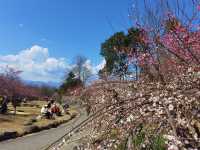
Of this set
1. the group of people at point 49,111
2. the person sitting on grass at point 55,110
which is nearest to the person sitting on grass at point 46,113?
the group of people at point 49,111

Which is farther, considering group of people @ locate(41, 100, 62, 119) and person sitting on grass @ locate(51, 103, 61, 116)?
person sitting on grass @ locate(51, 103, 61, 116)

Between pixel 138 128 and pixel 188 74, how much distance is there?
0.77 meters

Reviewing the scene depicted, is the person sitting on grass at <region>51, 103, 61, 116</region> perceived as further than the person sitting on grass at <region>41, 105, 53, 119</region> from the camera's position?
Yes

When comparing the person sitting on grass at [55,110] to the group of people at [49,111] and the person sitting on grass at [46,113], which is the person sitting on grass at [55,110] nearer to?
the group of people at [49,111]

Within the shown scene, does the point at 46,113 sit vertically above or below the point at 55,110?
below

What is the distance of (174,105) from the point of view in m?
3.08

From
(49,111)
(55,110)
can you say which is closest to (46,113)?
(49,111)

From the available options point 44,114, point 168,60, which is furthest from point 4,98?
point 168,60

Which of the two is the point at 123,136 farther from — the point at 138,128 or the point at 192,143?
the point at 192,143

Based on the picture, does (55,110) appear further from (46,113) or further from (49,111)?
(46,113)

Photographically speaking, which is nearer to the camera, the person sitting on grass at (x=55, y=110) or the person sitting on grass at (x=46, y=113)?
the person sitting on grass at (x=46, y=113)

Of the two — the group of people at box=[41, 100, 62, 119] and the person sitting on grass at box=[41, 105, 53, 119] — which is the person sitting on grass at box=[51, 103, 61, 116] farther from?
the person sitting on grass at box=[41, 105, 53, 119]

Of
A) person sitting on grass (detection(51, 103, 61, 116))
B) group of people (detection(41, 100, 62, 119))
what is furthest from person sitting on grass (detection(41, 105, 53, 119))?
person sitting on grass (detection(51, 103, 61, 116))

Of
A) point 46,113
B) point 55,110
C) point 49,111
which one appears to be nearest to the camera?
point 46,113
